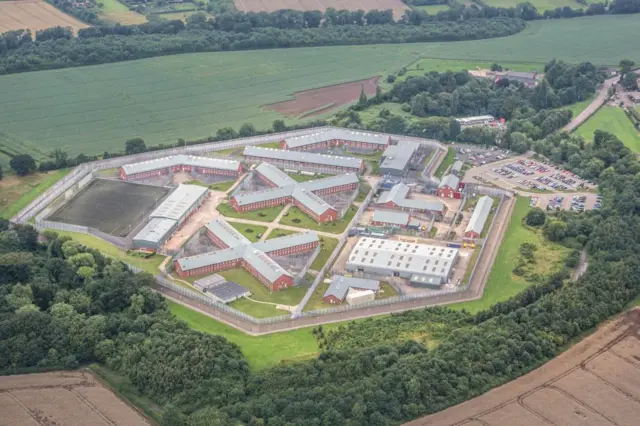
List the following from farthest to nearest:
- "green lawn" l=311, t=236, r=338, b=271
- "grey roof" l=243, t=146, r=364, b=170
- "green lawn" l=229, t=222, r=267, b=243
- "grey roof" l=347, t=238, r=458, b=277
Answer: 1. "grey roof" l=243, t=146, r=364, b=170
2. "green lawn" l=229, t=222, r=267, b=243
3. "green lawn" l=311, t=236, r=338, b=271
4. "grey roof" l=347, t=238, r=458, b=277

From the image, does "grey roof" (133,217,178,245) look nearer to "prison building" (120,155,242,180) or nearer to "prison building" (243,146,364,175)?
"prison building" (120,155,242,180)

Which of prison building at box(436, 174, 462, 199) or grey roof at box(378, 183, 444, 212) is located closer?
grey roof at box(378, 183, 444, 212)

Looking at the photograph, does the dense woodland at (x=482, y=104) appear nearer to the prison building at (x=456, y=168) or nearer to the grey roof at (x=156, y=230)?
the prison building at (x=456, y=168)

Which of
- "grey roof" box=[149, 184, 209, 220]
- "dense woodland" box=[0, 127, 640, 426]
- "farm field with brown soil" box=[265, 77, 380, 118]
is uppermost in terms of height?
"farm field with brown soil" box=[265, 77, 380, 118]

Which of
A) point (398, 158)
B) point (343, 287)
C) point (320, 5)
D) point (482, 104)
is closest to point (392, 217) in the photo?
point (398, 158)

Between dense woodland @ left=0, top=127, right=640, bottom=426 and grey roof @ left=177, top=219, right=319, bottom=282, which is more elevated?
grey roof @ left=177, top=219, right=319, bottom=282

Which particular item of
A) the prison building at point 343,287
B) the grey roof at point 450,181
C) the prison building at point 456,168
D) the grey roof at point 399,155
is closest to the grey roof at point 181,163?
the grey roof at point 399,155

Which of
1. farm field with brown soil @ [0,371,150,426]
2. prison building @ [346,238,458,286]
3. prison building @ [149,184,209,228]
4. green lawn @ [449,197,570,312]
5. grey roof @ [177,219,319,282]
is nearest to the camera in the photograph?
farm field with brown soil @ [0,371,150,426]

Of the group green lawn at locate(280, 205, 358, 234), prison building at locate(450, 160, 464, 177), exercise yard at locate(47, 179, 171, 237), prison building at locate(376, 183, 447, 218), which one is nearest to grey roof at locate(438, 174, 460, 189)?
prison building at locate(450, 160, 464, 177)
